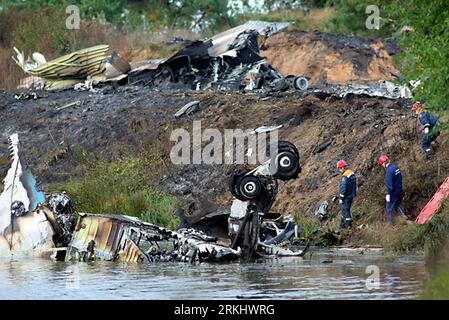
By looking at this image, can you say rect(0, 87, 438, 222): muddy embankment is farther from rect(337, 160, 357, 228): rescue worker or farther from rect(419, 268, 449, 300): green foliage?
rect(419, 268, 449, 300): green foliage

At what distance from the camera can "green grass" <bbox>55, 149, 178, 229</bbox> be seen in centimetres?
3394

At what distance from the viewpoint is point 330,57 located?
50.8 m

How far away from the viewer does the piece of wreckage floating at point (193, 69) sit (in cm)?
4462

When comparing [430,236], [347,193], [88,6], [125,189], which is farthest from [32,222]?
[88,6]

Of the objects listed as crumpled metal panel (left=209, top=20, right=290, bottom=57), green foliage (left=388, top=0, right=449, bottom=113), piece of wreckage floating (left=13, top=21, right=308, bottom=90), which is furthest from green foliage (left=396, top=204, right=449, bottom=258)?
crumpled metal panel (left=209, top=20, right=290, bottom=57)

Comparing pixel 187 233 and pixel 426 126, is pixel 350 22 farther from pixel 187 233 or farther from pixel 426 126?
pixel 187 233

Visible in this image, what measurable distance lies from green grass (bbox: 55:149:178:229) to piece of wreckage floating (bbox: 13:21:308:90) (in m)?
6.82

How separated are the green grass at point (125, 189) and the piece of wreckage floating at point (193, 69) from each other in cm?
682

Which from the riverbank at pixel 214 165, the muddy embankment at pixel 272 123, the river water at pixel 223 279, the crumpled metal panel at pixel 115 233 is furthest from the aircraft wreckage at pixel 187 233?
the muddy embankment at pixel 272 123

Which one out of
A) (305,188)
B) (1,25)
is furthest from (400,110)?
(1,25)

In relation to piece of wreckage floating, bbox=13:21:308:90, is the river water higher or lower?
lower

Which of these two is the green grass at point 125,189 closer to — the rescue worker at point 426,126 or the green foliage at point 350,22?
the rescue worker at point 426,126
